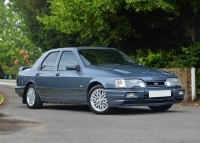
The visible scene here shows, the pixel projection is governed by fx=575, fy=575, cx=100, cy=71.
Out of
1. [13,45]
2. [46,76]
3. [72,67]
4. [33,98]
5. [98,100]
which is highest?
[13,45]

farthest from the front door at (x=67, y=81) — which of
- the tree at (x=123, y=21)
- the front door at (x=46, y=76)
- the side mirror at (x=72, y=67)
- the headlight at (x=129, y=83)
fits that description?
the tree at (x=123, y=21)

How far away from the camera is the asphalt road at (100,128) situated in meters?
8.34

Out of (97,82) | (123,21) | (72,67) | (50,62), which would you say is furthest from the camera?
(123,21)

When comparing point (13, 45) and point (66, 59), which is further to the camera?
point (13, 45)

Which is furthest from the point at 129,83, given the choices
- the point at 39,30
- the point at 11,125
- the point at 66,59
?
the point at 39,30

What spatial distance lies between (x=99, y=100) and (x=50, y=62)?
260 cm

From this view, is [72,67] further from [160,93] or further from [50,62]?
[160,93]

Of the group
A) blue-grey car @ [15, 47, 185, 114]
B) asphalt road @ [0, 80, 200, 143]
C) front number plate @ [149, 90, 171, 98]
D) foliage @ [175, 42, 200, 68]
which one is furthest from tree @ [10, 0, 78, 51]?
asphalt road @ [0, 80, 200, 143]

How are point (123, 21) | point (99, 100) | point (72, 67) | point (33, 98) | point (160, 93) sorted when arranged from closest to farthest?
1. point (160, 93)
2. point (99, 100)
3. point (72, 67)
4. point (33, 98)
5. point (123, 21)

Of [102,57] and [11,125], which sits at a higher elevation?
[102,57]

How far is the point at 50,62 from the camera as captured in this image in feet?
48.3

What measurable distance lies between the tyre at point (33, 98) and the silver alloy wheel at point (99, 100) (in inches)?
96.1

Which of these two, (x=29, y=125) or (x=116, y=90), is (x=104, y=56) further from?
(x=29, y=125)

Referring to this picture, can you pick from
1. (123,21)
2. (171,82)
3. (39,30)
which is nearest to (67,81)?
(171,82)
